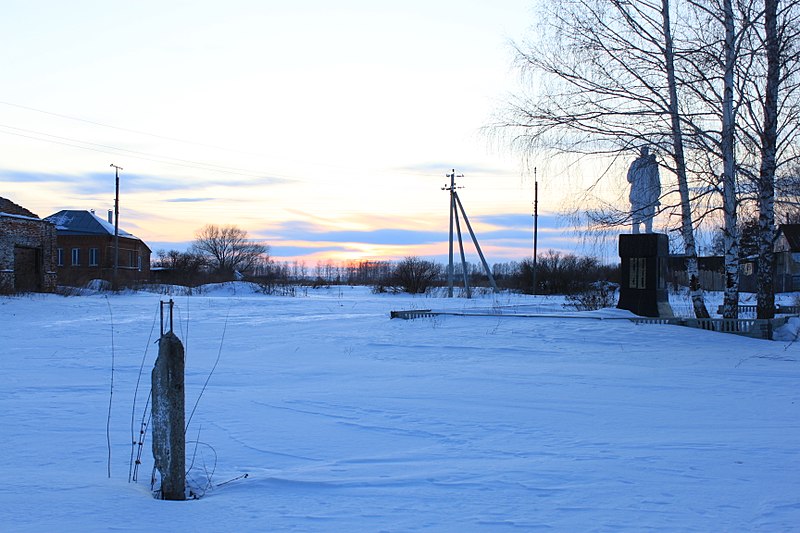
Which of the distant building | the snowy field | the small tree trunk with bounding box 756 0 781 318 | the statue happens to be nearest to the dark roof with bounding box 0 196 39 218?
the snowy field

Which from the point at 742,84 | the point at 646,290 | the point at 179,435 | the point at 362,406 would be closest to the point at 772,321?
the point at 646,290

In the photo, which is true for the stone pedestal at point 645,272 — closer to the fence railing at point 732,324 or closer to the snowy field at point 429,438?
the fence railing at point 732,324

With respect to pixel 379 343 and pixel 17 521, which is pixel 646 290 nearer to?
pixel 379 343

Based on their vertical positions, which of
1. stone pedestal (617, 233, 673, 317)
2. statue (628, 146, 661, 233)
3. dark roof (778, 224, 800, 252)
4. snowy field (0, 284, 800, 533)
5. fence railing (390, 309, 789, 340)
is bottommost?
snowy field (0, 284, 800, 533)

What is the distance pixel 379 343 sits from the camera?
43.3 ft

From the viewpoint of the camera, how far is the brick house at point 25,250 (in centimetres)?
3156

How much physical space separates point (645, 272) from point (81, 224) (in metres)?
53.6

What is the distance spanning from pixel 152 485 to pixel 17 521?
91 cm

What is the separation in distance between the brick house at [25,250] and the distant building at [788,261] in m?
41.7

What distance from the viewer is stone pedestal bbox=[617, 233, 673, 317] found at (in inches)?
678

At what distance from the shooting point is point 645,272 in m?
17.4

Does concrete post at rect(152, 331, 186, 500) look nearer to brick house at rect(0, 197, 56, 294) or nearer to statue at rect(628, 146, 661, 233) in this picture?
statue at rect(628, 146, 661, 233)

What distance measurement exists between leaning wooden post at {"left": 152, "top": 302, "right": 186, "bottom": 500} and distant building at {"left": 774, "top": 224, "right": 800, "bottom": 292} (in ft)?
143

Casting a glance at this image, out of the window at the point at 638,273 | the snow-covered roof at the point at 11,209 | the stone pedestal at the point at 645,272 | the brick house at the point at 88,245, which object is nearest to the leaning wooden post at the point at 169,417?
the stone pedestal at the point at 645,272
